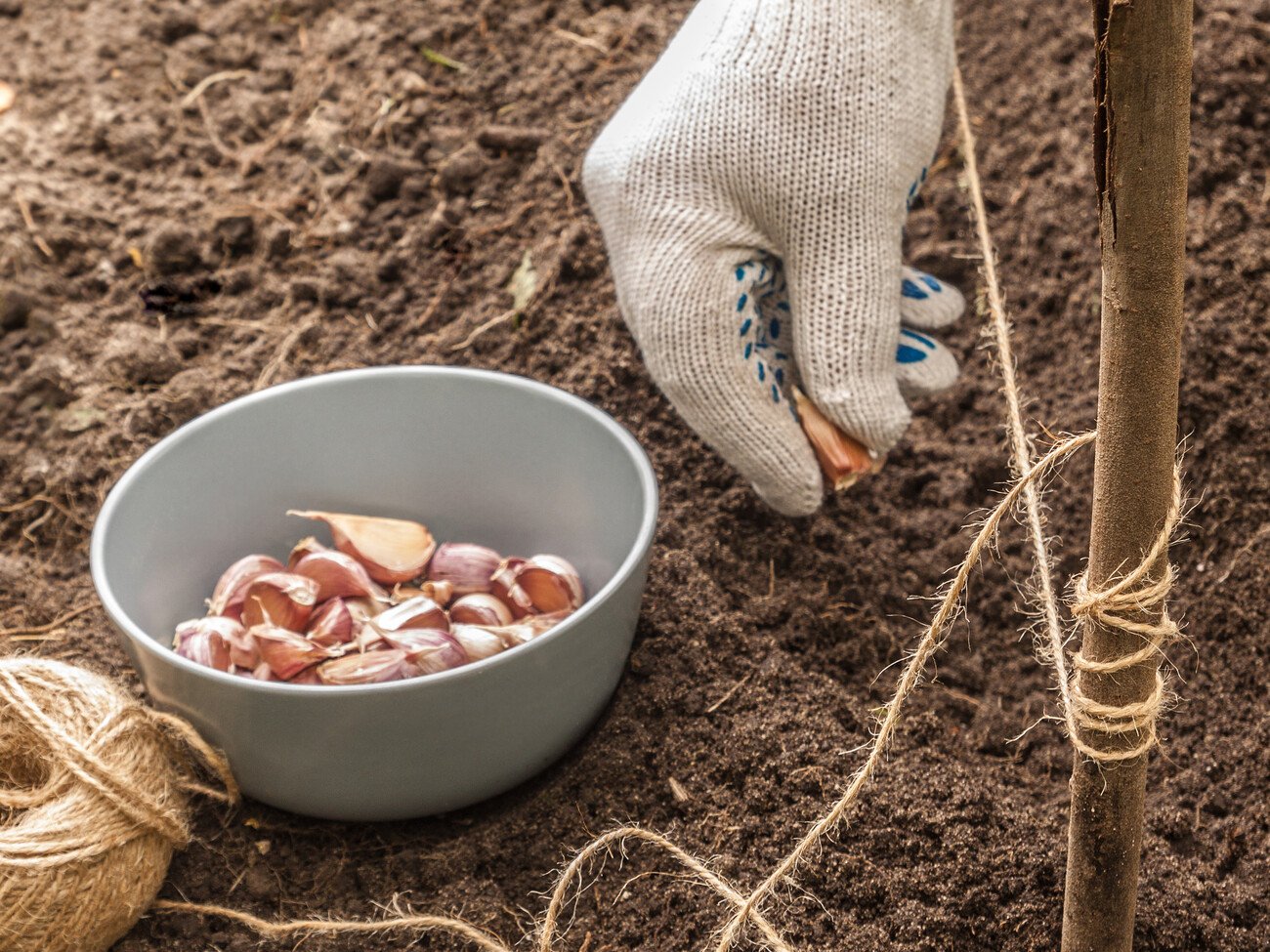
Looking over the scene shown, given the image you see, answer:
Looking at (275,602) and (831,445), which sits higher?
(831,445)

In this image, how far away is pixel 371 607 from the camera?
0.98m

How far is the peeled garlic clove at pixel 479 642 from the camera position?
90 centimetres

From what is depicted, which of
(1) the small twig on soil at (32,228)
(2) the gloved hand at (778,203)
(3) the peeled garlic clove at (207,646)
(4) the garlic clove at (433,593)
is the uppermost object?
(2) the gloved hand at (778,203)

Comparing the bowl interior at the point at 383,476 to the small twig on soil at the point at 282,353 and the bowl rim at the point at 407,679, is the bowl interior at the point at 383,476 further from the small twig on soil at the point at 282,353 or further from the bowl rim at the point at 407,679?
the small twig on soil at the point at 282,353

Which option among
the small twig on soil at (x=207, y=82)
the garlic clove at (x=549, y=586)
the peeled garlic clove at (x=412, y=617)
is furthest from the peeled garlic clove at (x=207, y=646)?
the small twig on soil at (x=207, y=82)

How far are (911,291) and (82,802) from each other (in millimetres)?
681

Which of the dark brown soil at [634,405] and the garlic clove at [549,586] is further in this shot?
the garlic clove at [549,586]

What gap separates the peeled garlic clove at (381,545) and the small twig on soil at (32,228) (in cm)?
57

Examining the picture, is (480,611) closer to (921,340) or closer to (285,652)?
(285,652)

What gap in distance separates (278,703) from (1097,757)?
0.48 m

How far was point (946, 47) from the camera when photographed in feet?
2.95

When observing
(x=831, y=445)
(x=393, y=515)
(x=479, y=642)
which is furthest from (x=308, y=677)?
(x=831, y=445)

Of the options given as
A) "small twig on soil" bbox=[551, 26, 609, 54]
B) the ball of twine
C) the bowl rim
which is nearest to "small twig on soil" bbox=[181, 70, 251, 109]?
"small twig on soil" bbox=[551, 26, 609, 54]

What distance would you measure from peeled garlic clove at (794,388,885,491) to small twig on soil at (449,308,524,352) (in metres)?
0.42
